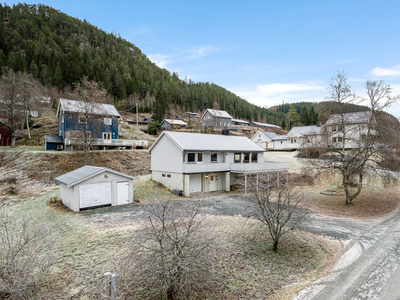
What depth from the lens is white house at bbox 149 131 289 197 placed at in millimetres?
22391

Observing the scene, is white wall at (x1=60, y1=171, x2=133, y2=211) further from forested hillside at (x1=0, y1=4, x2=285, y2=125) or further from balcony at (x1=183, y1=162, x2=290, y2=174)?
forested hillside at (x1=0, y1=4, x2=285, y2=125)

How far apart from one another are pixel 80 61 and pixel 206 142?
258 ft

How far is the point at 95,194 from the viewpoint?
17.6 meters

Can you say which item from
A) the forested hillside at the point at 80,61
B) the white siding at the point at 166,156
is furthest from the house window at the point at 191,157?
the forested hillside at the point at 80,61

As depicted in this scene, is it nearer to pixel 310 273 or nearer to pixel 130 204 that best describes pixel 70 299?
pixel 310 273

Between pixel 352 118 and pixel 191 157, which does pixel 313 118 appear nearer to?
pixel 352 118

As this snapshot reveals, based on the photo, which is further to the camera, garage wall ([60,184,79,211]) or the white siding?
the white siding

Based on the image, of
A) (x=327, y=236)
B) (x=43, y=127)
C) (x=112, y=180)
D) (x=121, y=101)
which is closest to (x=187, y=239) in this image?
(x=327, y=236)

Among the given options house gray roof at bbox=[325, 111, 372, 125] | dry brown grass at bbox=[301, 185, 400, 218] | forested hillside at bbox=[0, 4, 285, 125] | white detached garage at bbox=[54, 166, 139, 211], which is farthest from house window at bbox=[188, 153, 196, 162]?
forested hillside at bbox=[0, 4, 285, 125]

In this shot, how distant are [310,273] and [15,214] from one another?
19438mm

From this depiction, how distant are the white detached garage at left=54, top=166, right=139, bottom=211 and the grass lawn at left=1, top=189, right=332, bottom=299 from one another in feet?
9.31

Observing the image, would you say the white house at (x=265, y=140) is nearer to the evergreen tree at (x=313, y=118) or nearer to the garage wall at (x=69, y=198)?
the evergreen tree at (x=313, y=118)

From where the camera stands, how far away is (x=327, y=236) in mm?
12320

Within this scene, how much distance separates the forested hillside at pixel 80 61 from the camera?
245 ft
